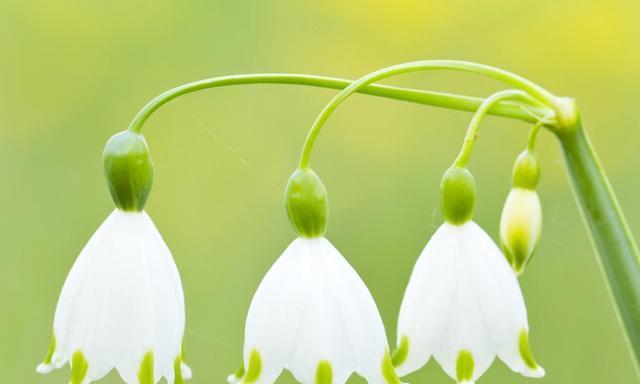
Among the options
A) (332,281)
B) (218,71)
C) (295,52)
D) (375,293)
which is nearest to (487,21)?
(295,52)

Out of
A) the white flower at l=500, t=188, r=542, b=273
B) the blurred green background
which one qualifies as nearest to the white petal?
the white flower at l=500, t=188, r=542, b=273

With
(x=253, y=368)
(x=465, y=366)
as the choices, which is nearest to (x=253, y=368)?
(x=253, y=368)

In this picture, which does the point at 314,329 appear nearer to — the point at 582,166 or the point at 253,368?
the point at 253,368

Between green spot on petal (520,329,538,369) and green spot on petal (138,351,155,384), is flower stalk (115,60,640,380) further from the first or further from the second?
green spot on petal (138,351,155,384)

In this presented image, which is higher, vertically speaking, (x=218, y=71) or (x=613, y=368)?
(x=218, y=71)

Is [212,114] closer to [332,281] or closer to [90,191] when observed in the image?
[90,191]

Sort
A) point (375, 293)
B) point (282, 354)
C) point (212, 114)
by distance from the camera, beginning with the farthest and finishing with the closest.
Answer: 1. point (212, 114)
2. point (375, 293)
3. point (282, 354)

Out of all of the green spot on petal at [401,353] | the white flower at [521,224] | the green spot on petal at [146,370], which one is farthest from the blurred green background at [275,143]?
the green spot on petal at [146,370]
